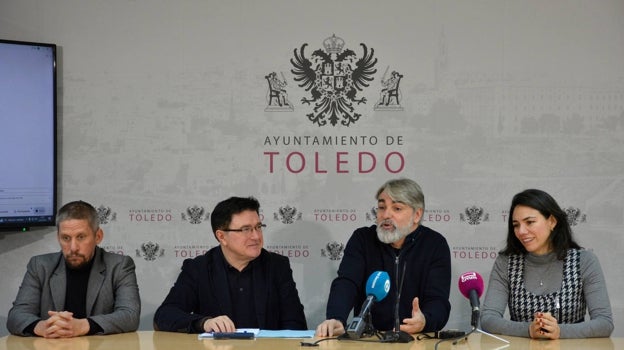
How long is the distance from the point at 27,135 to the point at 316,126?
1.77 metres

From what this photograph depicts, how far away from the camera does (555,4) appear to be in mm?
5129

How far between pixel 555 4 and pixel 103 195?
307 centimetres

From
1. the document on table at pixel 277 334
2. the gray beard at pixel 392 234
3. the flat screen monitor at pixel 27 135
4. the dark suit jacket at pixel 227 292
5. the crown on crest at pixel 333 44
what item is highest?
the crown on crest at pixel 333 44

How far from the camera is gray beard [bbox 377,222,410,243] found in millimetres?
4199

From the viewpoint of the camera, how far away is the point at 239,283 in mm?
4316

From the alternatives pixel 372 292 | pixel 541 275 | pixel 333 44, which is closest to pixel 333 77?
pixel 333 44

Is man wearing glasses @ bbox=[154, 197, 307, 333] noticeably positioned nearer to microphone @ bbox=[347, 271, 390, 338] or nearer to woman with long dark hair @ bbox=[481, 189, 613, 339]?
microphone @ bbox=[347, 271, 390, 338]

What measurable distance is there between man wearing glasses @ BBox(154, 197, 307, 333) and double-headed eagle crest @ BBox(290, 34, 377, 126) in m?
1.07

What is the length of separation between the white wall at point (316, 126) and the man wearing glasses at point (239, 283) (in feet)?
2.85

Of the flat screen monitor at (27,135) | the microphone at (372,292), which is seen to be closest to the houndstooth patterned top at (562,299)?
the microphone at (372,292)

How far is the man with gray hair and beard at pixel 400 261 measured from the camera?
13.8 ft

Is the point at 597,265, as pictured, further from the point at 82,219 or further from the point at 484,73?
the point at 82,219

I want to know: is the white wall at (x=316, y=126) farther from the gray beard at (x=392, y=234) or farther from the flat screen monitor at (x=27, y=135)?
the gray beard at (x=392, y=234)

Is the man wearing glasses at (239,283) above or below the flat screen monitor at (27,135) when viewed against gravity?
below
